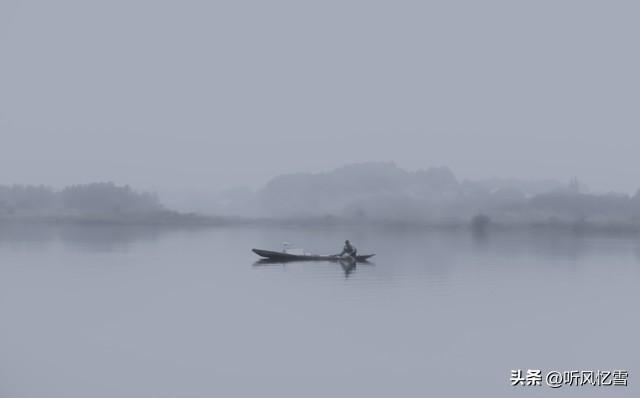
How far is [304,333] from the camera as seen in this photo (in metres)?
22.3

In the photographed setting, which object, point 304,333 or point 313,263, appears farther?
point 313,263

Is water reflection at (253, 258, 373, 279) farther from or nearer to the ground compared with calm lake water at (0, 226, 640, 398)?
farther from the ground

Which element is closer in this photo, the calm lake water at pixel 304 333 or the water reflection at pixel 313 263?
the calm lake water at pixel 304 333

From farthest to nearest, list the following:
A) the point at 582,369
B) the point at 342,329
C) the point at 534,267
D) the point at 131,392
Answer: the point at 534,267 → the point at 342,329 → the point at 582,369 → the point at 131,392

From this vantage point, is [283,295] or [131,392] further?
[283,295]

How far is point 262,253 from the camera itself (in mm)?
43406

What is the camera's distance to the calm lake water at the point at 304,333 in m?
16.3

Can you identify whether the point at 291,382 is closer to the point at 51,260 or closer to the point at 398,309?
the point at 398,309

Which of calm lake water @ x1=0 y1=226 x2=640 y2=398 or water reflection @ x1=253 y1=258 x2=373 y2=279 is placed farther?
water reflection @ x1=253 y1=258 x2=373 y2=279

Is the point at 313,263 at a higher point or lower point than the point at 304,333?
higher

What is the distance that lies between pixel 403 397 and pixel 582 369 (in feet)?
19.0

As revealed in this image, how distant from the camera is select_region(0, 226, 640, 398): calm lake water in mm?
16312

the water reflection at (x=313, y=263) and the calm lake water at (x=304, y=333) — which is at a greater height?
the water reflection at (x=313, y=263)

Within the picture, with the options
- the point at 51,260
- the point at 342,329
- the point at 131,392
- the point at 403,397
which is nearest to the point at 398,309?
the point at 342,329
